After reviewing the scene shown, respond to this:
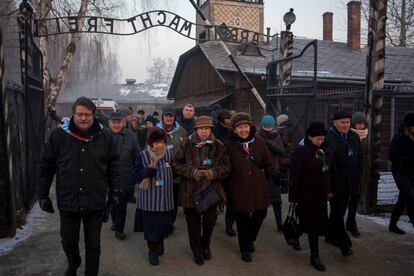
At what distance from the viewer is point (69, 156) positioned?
3875mm

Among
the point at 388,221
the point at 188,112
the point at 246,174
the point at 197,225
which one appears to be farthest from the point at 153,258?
the point at 388,221

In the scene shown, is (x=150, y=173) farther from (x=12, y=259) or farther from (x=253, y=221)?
(x=12, y=259)

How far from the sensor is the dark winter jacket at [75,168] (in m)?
3.88

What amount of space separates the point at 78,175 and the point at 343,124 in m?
3.36

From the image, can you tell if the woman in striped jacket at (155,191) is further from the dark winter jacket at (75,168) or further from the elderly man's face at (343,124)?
the elderly man's face at (343,124)

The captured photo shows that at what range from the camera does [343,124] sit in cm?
534

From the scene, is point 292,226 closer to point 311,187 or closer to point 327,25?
point 311,187

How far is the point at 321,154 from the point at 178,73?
2220 cm

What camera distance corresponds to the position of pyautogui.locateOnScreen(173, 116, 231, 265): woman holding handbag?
15.5ft

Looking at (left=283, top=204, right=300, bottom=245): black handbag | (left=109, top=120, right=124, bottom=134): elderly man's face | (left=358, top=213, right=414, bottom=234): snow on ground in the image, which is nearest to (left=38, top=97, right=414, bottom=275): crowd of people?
(left=283, top=204, right=300, bottom=245): black handbag

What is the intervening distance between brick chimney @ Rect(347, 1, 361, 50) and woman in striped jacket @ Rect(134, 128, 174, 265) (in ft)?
64.1

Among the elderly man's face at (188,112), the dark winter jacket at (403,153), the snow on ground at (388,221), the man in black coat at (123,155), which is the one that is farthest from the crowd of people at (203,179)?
the elderly man's face at (188,112)

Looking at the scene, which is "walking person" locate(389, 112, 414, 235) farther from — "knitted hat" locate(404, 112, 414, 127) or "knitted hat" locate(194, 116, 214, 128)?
"knitted hat" locate(194, 116, 214, 128)

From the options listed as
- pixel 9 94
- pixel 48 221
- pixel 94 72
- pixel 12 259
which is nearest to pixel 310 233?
pixel 12 259
